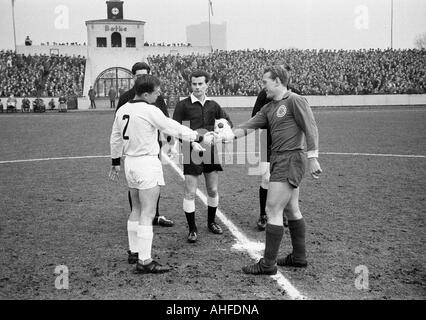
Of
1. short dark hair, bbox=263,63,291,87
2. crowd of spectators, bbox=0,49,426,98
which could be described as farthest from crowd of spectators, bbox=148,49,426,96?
short dark hair, bbox=263,63,291,87

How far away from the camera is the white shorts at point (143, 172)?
17.1 ft

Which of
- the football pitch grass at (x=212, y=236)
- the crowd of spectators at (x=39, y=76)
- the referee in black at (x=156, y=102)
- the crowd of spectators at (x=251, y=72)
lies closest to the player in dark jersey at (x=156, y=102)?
the referee in black at (x=156, y=102)

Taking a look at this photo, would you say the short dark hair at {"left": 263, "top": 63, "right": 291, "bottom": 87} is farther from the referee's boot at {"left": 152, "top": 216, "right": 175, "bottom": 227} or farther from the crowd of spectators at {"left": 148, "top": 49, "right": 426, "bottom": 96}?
the crowd of spectators at {"left": 148, "top": 49, "right": 426, "bottom": 96}

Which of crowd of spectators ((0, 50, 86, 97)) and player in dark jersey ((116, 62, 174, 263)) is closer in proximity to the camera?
player in dark jersey ((116, 62, 174, 263))

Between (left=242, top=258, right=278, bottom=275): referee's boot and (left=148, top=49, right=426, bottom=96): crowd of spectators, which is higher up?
(left=148, top=49, right=426, bottom=96): crowd of spectators

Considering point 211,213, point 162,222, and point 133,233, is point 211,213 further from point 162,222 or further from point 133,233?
point 133,233

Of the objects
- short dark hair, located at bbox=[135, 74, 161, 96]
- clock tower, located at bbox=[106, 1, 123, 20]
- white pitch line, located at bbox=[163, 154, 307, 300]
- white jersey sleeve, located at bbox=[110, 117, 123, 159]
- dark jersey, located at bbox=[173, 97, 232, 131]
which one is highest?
clock tower, located at bbox=[106, 1, 123, 20]

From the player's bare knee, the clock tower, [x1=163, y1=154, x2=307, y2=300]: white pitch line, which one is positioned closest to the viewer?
[x1=163, y1=154, x2=307, y2=300]: white pitch line

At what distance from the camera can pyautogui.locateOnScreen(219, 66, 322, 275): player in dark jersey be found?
17.0ft

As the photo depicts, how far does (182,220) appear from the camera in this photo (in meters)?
7.57

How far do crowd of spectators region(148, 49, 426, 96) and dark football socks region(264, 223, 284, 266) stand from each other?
38.1 metres

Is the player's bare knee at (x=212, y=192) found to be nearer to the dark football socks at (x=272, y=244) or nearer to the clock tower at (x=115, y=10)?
the dark football socks at (x=272, y=244)

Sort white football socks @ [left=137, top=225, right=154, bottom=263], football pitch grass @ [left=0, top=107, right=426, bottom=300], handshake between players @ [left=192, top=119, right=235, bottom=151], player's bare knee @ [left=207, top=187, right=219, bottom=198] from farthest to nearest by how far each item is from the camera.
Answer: player's bare knee @ [left=207, top=187, right=219, bottom=198]
handshake between players @ [left=192, top=119, right=235, bottom=151]
white football socks @ [left=137, top=225, right=154, bottom=263]
football pitch grass @ [left=0, top=107, right=426, bottom=300]

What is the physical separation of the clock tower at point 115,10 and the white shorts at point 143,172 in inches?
2550
